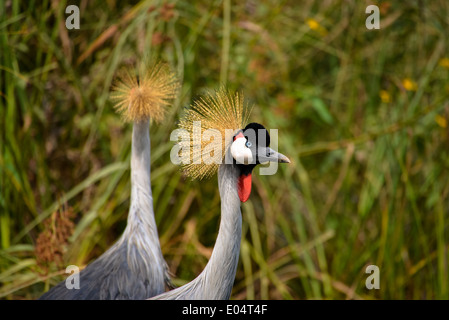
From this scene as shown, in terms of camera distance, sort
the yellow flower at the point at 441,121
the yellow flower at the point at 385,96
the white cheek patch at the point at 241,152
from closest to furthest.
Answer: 1. the white cheek patch at the point at 241,152
2. the yellow flower at the point at 441,121
3. the yellow flower at the point at 385,96

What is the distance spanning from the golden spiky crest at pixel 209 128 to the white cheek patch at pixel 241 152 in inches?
1.3

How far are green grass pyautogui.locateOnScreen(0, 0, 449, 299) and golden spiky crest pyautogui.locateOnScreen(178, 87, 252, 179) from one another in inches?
23.8

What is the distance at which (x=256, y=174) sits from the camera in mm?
2293

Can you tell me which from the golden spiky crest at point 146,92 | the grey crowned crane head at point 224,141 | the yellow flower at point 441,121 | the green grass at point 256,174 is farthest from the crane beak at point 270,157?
the yellow flower at point 441,121

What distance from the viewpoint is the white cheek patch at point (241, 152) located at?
127 cm

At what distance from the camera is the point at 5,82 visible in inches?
84.6

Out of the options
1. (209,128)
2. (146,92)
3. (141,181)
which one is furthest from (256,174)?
(209,128)

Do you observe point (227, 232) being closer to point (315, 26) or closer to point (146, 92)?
point (146, 92)

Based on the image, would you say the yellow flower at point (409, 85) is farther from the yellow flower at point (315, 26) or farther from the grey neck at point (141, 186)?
the grey neck at point (141, 186)

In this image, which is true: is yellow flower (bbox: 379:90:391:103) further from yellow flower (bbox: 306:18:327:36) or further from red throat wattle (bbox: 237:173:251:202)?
red throat wattle (bbox: 237:173:251:202)

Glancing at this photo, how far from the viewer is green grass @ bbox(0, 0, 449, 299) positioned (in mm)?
2148

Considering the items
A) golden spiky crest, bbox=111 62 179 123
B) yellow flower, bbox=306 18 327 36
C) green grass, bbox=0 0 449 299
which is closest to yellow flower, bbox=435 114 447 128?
green grass, bbox=0 0 449 299
